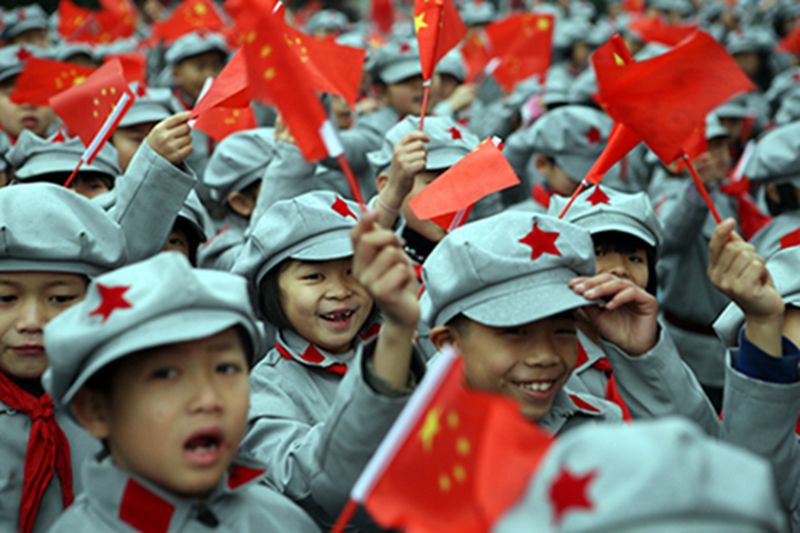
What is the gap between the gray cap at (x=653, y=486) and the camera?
1513mm

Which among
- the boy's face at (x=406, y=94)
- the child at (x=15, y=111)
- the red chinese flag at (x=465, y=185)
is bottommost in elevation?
the boy's face at (x=406, y=94)

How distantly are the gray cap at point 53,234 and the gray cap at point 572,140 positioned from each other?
3918 millimetres

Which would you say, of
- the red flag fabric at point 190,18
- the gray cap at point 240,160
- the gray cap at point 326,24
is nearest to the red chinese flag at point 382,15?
the gray cap at point 326,24

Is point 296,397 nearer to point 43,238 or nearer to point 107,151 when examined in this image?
point 43,238

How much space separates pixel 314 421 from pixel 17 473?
926mm

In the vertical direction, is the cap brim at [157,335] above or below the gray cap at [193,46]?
above

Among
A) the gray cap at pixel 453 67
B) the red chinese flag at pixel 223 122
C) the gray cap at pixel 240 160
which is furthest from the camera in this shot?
the gray cap at pixel 453 67

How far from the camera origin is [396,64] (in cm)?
770

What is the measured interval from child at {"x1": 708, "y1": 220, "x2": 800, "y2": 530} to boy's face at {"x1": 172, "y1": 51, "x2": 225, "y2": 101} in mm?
6056

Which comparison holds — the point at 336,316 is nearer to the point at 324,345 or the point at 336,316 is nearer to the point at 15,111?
the point at 324,345

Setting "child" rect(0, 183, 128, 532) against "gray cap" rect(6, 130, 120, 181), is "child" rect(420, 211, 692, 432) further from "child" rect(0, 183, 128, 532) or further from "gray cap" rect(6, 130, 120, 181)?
"gray cap" rect(6, 130, 120, 181)

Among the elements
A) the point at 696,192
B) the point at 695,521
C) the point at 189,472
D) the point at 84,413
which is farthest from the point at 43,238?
the point at 696,192

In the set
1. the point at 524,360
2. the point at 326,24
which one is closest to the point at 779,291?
the point at 524,360

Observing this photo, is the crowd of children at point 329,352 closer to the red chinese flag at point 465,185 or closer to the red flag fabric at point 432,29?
the red chinese flag at point 465,185
